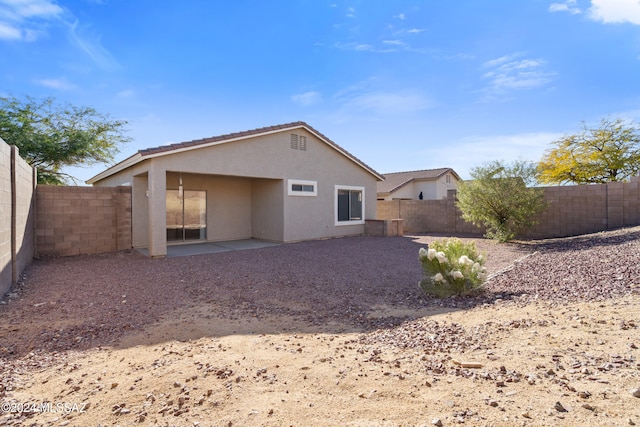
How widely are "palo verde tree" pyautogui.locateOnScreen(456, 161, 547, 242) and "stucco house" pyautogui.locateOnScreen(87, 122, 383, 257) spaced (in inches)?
202

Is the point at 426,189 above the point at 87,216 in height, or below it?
above

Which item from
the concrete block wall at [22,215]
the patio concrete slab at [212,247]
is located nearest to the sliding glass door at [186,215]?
the patio concrete slab at [212,247]

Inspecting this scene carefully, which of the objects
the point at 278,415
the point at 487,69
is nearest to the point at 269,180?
the point at 487,69

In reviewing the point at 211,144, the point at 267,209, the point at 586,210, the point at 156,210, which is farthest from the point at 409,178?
the point at 156,210

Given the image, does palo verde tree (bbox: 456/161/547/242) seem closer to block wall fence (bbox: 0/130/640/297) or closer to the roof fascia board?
block wall fence (bbox: 0/130/640/297)

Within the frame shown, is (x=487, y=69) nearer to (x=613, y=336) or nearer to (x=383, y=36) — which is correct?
(x=383, y=36)

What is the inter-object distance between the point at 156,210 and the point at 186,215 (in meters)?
3.09

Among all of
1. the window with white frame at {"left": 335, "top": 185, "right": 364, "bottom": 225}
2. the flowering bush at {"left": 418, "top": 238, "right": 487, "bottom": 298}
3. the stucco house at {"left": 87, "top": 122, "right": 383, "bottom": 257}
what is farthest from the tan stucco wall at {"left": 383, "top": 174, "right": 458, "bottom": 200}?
the flowering bush at {"left": 418, "top": 238, "right": 487, "bottom": 298}

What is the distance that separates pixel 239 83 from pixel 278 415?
13.3 m

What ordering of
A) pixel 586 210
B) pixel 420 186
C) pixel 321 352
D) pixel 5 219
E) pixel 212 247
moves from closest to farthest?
pixel 321 352, pixel 5 219, pixel 212 247, pixel 586 210, pixel 420 186

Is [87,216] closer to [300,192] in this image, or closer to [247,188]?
[247,188]

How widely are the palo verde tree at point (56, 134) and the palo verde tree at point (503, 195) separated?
20.9m

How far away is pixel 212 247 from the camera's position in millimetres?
12641

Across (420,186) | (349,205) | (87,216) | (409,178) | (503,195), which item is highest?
(409,178)
